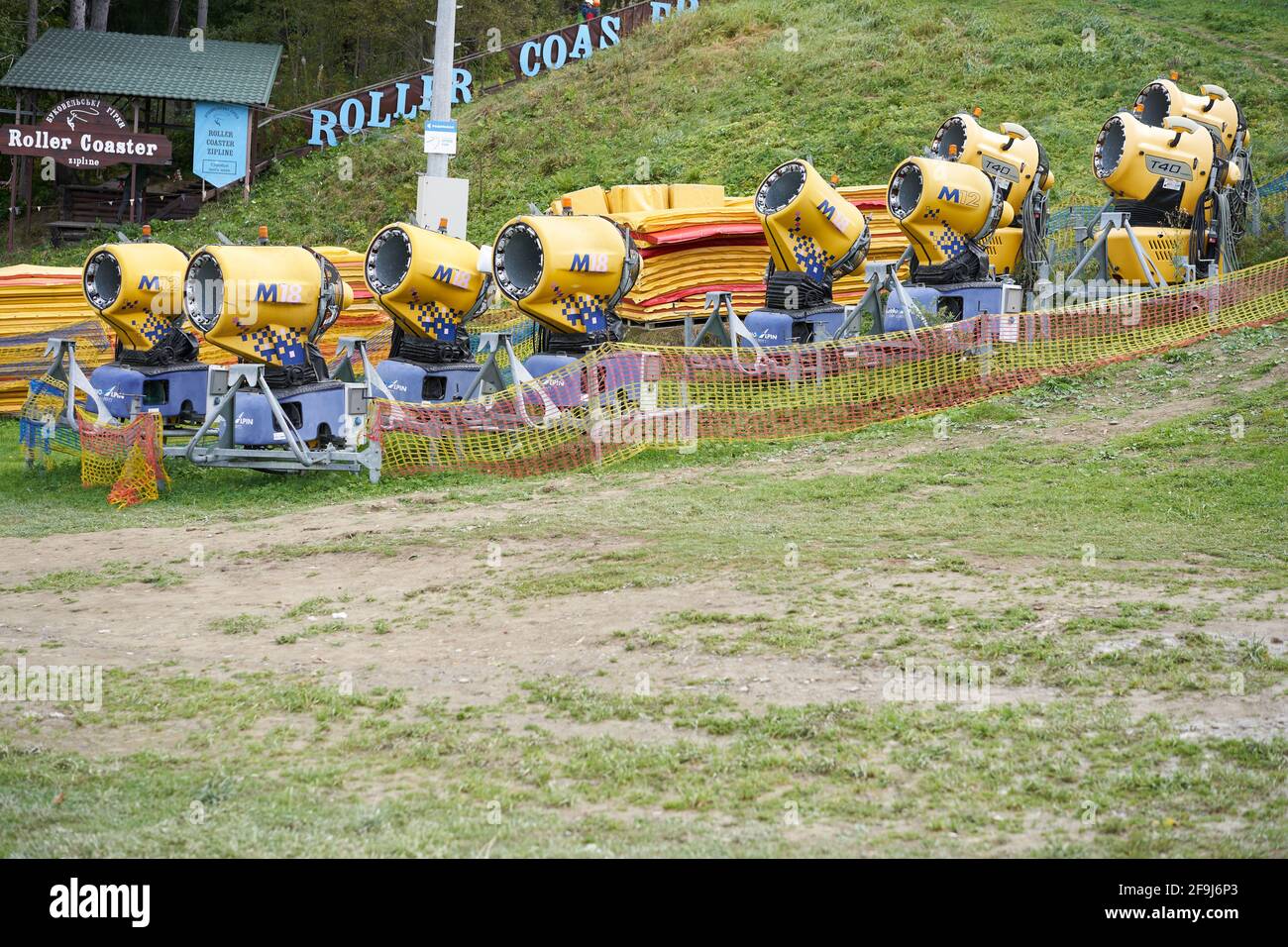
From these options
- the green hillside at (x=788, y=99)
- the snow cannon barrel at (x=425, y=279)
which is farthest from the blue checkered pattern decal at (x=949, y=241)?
the green hillside at (x=788, y=99)

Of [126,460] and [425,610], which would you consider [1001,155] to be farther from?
[425,610]

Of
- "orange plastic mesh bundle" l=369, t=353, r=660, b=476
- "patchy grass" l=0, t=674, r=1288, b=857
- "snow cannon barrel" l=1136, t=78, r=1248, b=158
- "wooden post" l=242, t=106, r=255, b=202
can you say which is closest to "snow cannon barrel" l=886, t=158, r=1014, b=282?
"snow cannon barrel" l=1136, t=78, r=1248, b=158

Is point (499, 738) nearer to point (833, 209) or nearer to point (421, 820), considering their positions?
point (421, 820)

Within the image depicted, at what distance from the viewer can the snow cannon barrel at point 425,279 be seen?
54.5 feet

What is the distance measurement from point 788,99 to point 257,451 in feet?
68.0

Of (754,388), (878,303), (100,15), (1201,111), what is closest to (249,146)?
(100,15)

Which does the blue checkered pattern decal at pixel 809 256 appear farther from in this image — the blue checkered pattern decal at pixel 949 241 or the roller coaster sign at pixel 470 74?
the roller coaster sign at pixel 470 74

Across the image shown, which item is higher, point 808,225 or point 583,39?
point 583,39

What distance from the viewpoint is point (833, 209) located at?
60.2 feet

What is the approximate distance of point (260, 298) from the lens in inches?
622

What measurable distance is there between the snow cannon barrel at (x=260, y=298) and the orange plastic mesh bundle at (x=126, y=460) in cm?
134

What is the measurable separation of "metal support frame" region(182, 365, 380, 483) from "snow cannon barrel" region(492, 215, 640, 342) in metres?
2.81

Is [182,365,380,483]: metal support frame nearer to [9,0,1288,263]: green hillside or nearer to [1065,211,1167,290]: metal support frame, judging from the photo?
[1065,211,1167,290]: metal support frame

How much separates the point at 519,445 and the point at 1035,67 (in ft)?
69.9
